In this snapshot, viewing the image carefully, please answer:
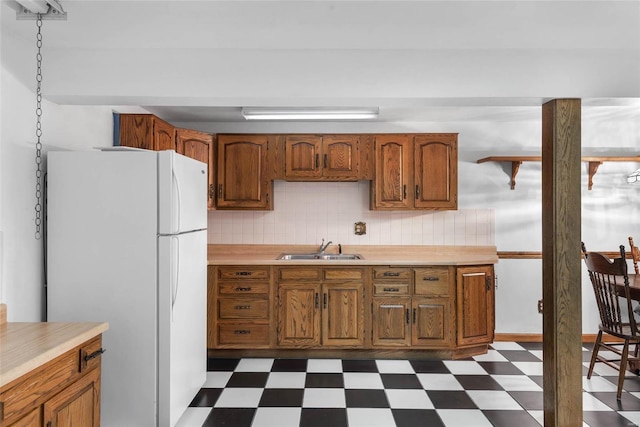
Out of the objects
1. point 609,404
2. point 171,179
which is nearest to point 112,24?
point 171,179

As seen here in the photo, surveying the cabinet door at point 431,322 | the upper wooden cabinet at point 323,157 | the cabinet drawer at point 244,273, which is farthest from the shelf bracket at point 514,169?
the cabinet drawer at point 244,273

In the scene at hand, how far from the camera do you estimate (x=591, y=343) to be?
4355 millimetres

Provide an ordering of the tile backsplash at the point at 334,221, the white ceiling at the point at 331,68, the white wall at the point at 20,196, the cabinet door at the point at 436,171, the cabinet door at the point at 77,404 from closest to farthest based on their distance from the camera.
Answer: the cabinet door at the point at 77,404 < the white wall at the point at 20,196 < the white ceiling at the point at 331,68 < the cabinet door at the point at 436,171 < the tile backsplash at the point at 334,221

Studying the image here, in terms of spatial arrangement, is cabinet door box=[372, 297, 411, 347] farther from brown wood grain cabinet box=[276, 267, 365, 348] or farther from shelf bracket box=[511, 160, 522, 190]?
shelf bracket box=[511, 160, 522, 190]

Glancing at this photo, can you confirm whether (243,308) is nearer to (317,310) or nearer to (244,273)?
(244,273)

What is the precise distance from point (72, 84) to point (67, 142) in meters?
0.48

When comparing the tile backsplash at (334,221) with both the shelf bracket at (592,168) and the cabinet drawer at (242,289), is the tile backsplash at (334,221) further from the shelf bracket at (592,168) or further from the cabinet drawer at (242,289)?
the shelf bracket at (592,168)

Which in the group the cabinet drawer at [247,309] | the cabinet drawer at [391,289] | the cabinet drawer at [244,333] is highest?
the cabinet drawer at [391,289]

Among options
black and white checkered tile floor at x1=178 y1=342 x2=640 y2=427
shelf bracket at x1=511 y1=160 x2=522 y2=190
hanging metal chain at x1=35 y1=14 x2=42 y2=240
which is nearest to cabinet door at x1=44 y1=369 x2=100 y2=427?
black and white checkered tile floor at x1=178 y1=342 x2=640 y2=427

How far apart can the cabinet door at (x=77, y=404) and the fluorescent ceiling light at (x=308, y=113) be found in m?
2.38

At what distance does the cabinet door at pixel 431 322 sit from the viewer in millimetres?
3852

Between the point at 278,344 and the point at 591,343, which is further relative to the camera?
the point at 591,343

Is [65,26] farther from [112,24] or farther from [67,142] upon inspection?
[67,142]

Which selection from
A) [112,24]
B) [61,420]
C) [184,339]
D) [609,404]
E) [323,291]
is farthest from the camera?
[323,291]
